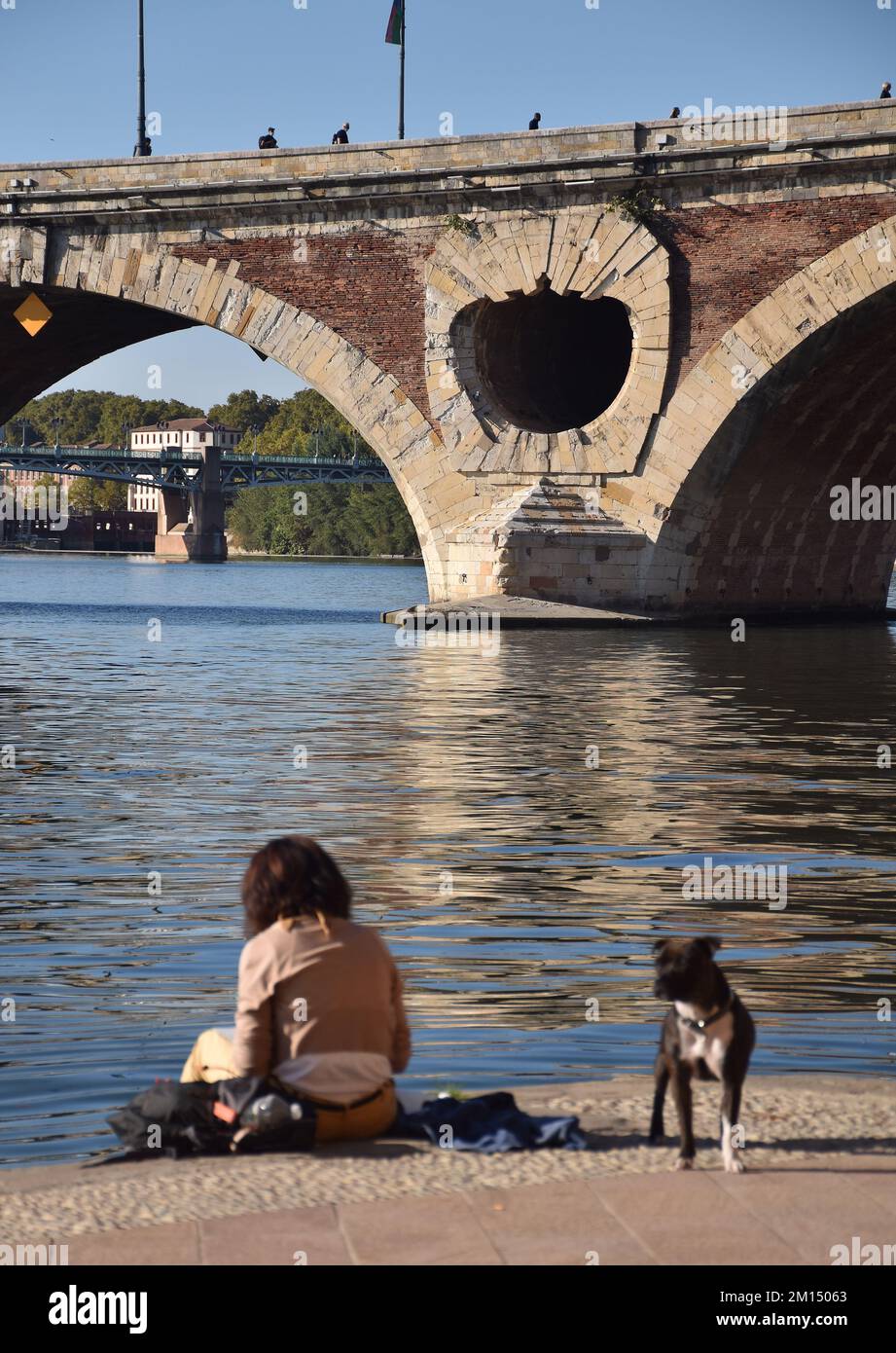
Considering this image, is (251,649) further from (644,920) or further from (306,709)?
(644,920)

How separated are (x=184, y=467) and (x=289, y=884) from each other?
102 m

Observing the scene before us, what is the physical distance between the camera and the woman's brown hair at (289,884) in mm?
5508

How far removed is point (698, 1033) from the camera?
17.6 feet

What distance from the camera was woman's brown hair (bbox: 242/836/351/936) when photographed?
551 cm

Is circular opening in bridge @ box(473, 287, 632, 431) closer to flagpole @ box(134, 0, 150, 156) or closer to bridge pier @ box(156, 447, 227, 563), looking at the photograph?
flagpole @ box(134, 0, 150, 156)

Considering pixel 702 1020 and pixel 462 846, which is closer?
pixel 702 1020

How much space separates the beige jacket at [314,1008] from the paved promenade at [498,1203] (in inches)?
8.4

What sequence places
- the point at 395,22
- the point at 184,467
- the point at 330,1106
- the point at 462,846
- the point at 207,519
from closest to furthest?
the point at 330,1106, the point at 462,846, the point at 395,22, the point at 207,519, the point at 184,467

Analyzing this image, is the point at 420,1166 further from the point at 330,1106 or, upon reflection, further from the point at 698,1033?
the point at 698,1033

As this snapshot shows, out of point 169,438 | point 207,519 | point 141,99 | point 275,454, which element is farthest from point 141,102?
point 169,438

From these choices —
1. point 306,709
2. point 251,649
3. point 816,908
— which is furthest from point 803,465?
point 816,908

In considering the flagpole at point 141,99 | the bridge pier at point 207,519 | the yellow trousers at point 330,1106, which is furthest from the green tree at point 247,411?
the yellow trousers at point 330,1106

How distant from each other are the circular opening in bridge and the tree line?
186 ft

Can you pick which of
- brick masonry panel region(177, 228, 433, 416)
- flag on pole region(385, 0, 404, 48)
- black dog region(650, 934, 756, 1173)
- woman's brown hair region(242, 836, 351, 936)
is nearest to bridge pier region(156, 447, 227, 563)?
flag on pole region(385, 0, 404, 48)
